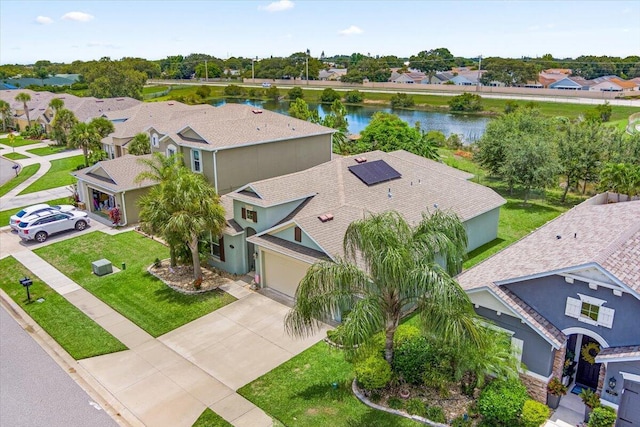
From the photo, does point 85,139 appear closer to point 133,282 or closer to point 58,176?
point 58,176

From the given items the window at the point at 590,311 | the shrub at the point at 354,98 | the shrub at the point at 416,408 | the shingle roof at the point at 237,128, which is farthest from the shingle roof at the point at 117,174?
the shrub at the point at 354,98

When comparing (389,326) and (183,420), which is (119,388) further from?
(389,326)

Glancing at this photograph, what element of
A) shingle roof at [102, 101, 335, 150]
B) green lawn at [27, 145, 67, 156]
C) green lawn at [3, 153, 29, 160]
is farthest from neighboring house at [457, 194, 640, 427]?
green lawn at [27, 145, 67, 156]

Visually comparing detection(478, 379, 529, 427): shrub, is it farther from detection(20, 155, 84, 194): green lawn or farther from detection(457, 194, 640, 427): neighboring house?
detection(20, 155, 84, 194): green lawn

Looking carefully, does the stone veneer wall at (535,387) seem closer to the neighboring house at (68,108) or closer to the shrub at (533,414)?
the shrub at (533,414)

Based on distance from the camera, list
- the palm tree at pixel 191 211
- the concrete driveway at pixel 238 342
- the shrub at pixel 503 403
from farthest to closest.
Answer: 1. the palm tree at pixel 191 211
2. the concrete driveway at pixel 238 342
3. the shrub at pixel 503 403

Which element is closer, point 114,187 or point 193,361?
point 193,361

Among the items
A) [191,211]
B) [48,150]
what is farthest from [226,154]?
[48,150]
